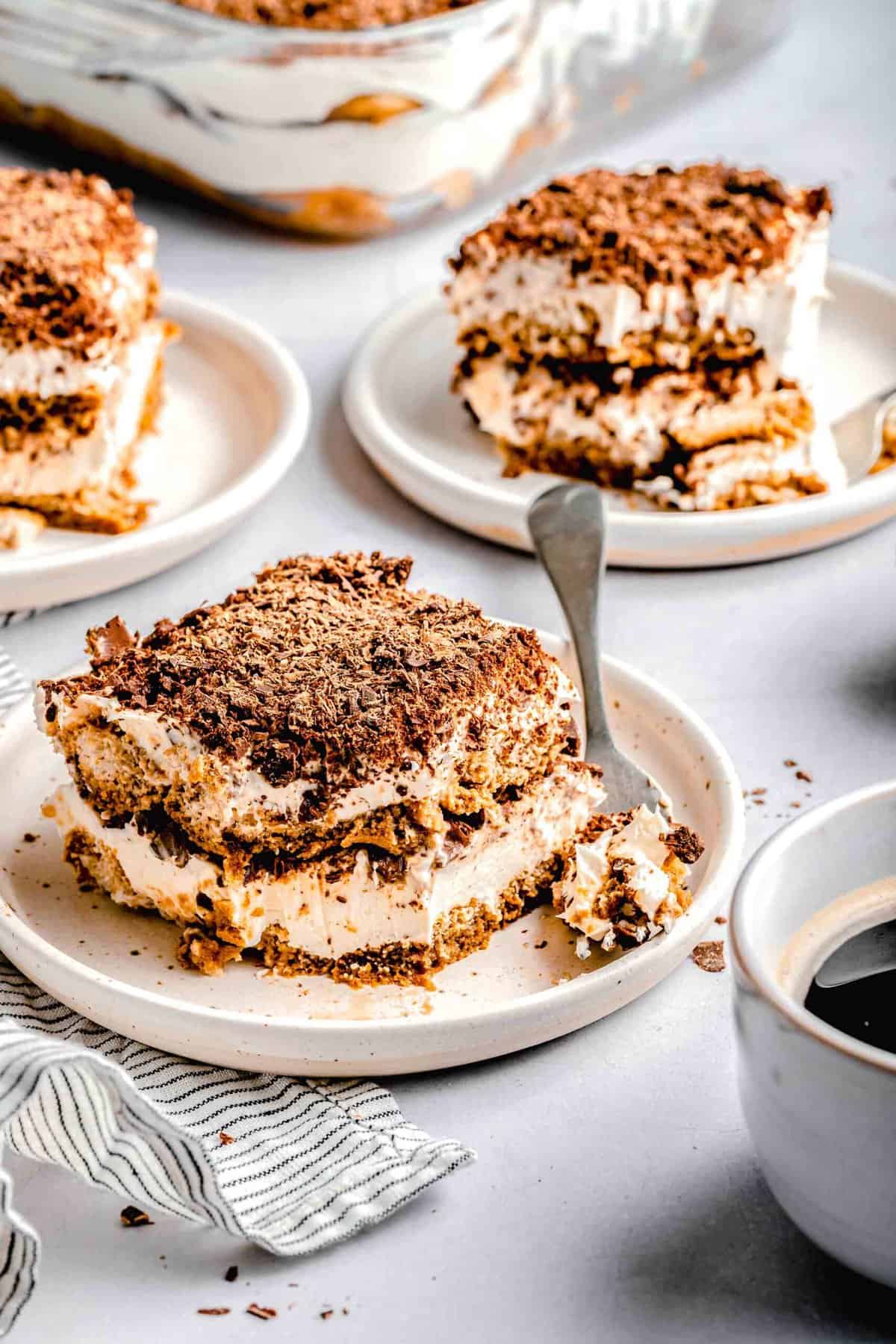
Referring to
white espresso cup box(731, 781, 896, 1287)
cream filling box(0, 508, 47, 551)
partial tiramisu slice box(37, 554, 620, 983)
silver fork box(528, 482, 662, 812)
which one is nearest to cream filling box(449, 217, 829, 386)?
silver fork box(528, 482, 662, 812)

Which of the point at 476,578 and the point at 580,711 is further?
the point at 476,578

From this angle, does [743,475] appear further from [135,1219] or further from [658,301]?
[135,1219]

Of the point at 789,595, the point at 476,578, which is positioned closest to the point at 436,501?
the point at 476,578

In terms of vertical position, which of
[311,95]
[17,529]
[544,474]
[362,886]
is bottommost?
[17,529]

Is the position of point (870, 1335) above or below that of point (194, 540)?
above

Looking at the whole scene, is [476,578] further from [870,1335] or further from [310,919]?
[870,1335]

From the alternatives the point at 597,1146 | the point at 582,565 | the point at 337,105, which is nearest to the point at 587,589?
the point at 582,565

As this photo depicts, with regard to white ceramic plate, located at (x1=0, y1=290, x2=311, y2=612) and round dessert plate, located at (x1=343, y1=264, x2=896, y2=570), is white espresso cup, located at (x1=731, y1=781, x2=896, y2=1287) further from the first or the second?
white ceramic plate, located at (x1=0, y1=290, x2=311, y2=612)
